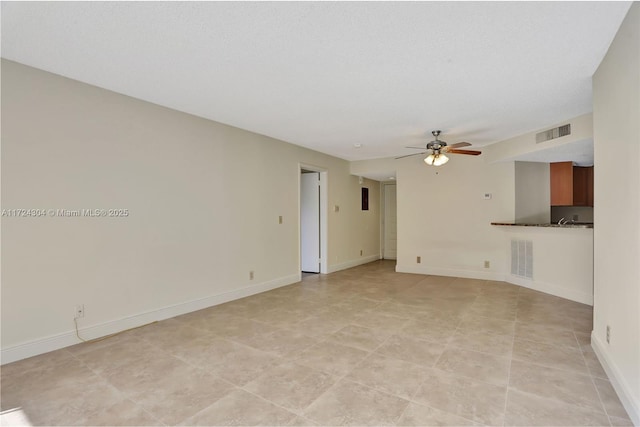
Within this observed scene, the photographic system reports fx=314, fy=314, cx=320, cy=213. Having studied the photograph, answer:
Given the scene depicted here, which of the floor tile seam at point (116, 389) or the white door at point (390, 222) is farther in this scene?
the white door at point (390, 222)

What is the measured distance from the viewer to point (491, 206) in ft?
19.1

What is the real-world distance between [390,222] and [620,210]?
6452 millimetres

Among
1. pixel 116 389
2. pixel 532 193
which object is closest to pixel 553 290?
pixel 532 193

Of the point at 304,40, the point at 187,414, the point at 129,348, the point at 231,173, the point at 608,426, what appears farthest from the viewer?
the point at 231,173

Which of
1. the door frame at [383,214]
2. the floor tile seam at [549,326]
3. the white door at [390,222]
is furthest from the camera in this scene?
the door frame at [383,214]

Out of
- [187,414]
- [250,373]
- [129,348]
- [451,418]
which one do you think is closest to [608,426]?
[451,418]

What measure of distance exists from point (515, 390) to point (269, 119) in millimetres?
3754

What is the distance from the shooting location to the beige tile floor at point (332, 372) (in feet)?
6.38

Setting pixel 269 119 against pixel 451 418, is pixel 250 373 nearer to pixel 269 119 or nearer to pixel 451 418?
pixel 451 418

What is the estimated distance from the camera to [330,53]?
2.44 meters

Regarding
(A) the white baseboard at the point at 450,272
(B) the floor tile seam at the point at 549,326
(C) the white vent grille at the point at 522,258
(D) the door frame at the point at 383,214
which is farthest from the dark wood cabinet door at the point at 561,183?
(D) the door frame at the point at 383,214

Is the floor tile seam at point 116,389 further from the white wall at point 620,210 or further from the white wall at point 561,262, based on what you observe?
the white wall at point 561,262

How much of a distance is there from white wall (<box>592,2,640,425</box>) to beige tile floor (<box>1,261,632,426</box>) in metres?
0.25

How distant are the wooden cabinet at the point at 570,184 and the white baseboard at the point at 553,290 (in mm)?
1689
